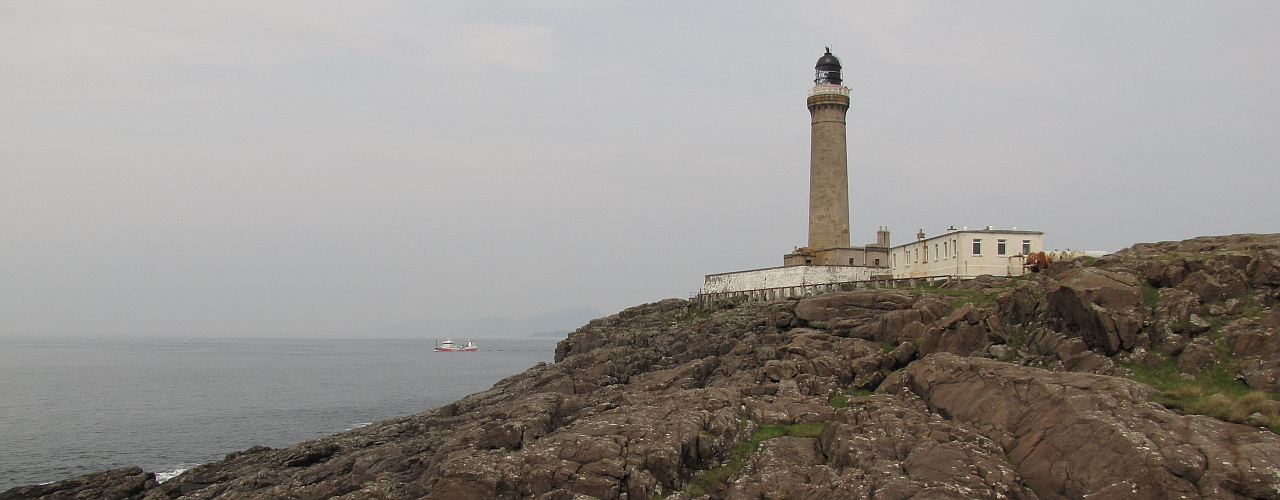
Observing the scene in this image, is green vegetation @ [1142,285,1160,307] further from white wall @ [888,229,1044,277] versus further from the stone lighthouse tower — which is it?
the stone lighthouse tower

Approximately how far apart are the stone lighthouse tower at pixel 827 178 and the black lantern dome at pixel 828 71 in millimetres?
1219

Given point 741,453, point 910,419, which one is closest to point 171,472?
point 741,453

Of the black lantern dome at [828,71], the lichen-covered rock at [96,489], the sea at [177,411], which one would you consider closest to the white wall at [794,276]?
the black lantern dome at [828,71]

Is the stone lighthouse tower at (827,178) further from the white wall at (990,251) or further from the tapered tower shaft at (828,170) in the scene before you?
the white wall at (990,251)

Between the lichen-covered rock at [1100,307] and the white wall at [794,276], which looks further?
the white wall at [794,276]

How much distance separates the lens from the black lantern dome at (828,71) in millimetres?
69688

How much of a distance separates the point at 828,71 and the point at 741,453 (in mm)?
47793

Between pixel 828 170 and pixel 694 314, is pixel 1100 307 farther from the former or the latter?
pixel 828 170

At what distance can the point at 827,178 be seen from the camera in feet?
220

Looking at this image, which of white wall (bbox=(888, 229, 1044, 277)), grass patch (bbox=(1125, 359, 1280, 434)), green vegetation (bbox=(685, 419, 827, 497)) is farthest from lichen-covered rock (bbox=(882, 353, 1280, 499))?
white wall (bbox=(888, 229, 1044, 277))

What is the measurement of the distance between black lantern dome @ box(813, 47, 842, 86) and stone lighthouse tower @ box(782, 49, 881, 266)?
1.22m

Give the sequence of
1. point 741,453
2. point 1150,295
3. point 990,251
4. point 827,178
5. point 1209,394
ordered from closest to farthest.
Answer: point 1209,394, point 741,453, point 1150,295, point 990,251, point 827,178

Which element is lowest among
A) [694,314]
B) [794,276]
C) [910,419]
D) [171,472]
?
[171,472]

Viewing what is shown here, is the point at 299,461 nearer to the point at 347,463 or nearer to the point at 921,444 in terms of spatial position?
the point at 347,463
